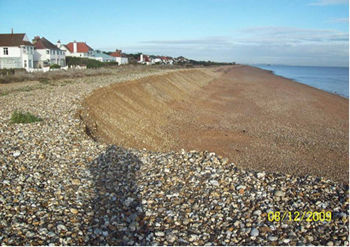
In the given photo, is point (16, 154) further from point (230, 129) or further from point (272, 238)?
point (230, 129)

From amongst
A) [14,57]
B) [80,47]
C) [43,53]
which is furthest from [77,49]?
[14,57]

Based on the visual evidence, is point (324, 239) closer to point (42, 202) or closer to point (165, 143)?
point (42, 202)

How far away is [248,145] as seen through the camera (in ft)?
46.1

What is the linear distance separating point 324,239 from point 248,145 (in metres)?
8.90

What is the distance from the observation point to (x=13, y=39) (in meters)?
50.8

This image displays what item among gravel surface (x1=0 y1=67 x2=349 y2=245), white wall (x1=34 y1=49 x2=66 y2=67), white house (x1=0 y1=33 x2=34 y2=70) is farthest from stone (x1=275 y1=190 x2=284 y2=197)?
white wall (x1=34 y1=49 x2=66 y2=67)

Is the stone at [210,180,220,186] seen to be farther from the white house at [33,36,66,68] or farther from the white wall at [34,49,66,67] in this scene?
the white wall at [34,49,66,67]

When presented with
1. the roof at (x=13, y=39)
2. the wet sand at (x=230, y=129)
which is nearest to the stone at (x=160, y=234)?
the wet sand at (x=230, y=129)

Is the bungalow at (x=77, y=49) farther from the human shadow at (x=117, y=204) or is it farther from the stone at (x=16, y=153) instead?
the human shadow at (x=117, y=204)

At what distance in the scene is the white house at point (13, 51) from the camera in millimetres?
49969

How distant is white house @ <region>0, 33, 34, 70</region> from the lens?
50.0 m

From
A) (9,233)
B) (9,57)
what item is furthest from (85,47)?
(9,233)

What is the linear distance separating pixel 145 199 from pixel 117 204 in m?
0.63

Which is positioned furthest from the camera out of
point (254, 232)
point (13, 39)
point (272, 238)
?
point (13, 39)
